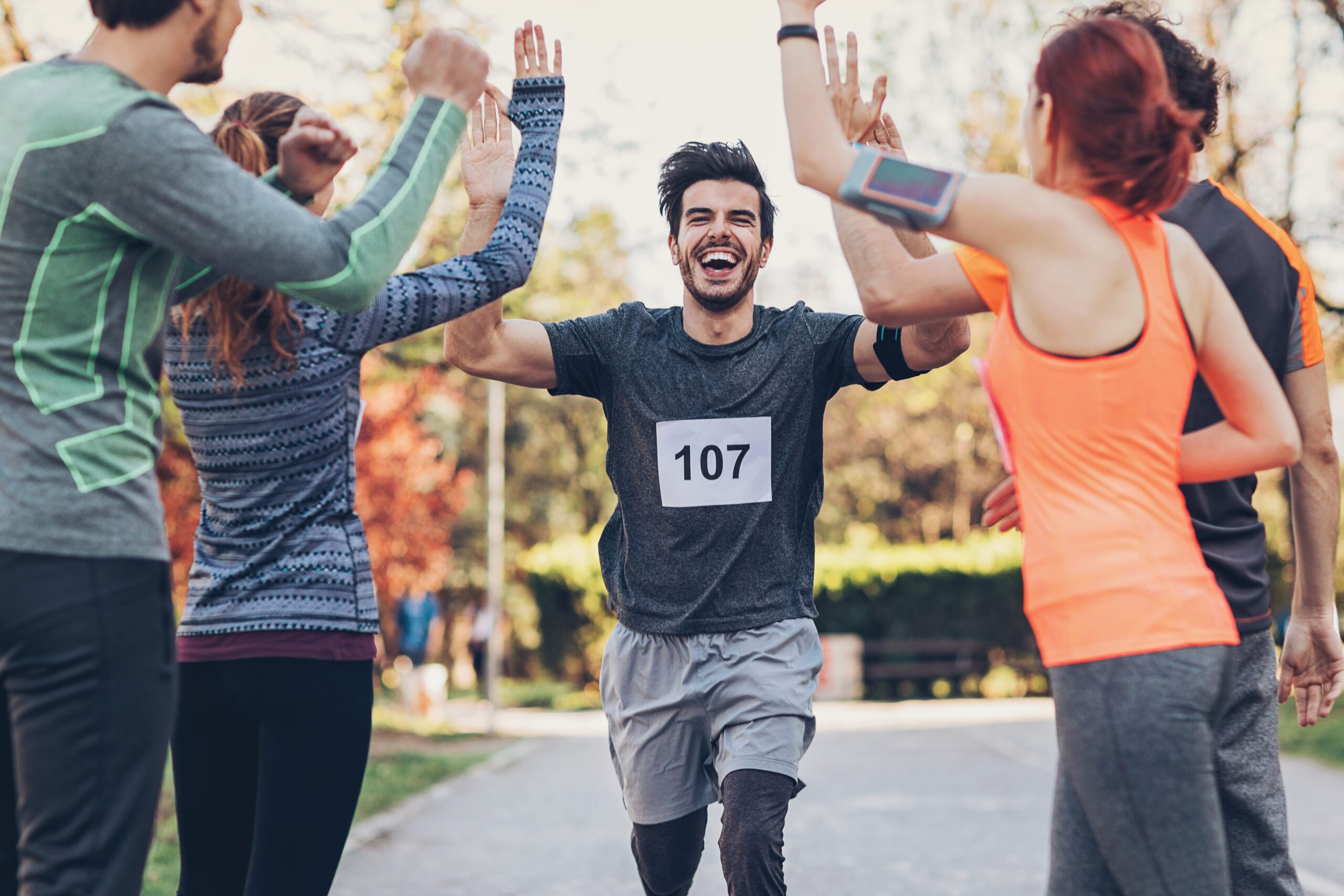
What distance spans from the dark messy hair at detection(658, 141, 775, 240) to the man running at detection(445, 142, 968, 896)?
10.1 inches

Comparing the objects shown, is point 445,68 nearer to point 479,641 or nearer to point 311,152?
point 311,152

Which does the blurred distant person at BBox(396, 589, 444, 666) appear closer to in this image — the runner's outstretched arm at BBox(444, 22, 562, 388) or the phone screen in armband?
the runner's outstretched arm at BBox(444, 22, 562, 388)

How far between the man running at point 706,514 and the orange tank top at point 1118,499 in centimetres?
158

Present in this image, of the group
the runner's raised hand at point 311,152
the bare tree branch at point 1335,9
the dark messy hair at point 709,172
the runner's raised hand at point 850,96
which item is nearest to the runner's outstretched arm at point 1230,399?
the runner's raised hand at point 850,96


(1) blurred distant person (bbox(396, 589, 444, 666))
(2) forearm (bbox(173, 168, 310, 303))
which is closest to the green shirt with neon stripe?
(2) forearm (bbox(173, 168, 310, 303))

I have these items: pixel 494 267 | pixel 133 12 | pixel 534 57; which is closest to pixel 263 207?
pixel 133 12

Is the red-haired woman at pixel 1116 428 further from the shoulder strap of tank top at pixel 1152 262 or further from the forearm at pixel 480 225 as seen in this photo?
the forearm at pixel 480 225

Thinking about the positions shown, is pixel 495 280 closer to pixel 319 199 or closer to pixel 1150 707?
pixel 319 199

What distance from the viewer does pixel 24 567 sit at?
2.04 meters

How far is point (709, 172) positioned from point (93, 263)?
8.68 ft

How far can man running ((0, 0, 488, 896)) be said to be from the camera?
204cm

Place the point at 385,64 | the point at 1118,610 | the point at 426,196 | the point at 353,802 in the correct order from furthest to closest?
the point at 385,64 < the point at 353,802 < the point at 426,196 < the point at 1118,610

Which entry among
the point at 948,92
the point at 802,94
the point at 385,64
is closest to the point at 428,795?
the point at 385,64

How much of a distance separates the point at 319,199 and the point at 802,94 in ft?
3.33
